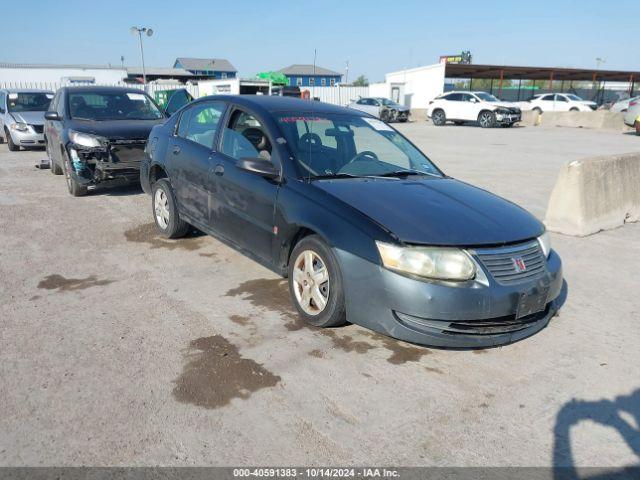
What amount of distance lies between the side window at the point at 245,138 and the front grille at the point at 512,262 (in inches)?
77.1

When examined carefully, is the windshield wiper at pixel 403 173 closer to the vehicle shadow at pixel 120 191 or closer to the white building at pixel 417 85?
the vehicle shadow at pixel 120 191

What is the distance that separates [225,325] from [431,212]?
1.73 meters

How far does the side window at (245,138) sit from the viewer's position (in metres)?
4.40

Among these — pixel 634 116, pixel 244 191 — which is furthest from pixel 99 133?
pixel 634 116

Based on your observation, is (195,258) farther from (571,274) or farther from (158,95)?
(158,95)

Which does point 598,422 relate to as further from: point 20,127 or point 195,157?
point 20,127

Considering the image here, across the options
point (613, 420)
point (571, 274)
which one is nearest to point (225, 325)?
point (613, 420)

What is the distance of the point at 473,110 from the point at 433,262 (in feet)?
87.7

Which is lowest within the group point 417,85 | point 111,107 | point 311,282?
point 311,282

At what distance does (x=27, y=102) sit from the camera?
48.4ft

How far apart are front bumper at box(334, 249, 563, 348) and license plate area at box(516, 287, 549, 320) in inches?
0.8

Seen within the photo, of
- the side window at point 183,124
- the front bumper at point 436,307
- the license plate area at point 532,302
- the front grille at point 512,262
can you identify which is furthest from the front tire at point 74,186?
the license plate area at point 532,302

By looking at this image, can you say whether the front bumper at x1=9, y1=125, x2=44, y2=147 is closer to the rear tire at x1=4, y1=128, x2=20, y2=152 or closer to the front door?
the rear tire at x1=4, y1=128, x2=20, y2=152

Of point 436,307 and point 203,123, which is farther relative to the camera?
point 203,123
